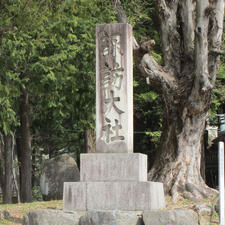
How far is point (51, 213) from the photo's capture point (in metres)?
9.91

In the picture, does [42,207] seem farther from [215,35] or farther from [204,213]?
[215,35]

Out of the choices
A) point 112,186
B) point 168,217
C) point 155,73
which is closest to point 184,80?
point 155,73

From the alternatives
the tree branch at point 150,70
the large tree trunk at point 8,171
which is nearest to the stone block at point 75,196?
the tree branch at point 150,70

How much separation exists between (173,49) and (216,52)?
1.60m

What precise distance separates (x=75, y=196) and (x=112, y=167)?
3.06ft

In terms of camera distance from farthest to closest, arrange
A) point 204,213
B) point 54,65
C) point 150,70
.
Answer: point 54,65 < point 150,70 < point 204,213

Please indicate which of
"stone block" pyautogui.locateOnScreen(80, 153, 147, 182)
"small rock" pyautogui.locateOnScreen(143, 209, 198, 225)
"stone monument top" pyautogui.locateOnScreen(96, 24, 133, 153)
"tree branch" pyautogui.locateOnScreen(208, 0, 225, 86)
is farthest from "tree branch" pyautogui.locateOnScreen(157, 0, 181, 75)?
"small rock" pyautogui.locateOnScreen(143, 209, 198, 225)

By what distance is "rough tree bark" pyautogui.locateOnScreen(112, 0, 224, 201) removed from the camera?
573 inches

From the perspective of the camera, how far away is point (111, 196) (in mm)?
10219

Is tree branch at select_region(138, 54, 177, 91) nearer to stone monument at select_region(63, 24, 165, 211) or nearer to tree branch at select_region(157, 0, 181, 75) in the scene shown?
tree branch at select_region(157, 0, 181, 75)

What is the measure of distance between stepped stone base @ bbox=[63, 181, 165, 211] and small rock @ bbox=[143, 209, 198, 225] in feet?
1.86

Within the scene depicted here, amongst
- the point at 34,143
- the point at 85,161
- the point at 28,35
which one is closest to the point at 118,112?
the point at 85,161

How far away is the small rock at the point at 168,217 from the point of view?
365 inches

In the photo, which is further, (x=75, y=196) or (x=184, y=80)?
(x=184, y=80)
